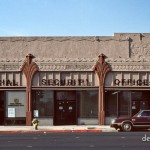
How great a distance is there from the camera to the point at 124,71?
38.9 metres

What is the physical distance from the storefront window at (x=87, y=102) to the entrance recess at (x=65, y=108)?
0.57m

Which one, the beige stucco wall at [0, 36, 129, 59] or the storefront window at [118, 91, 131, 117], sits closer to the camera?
the storefront window at [118, 91, 131, 117]

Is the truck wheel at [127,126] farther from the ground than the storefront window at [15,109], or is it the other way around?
the storefront window at [15,109]

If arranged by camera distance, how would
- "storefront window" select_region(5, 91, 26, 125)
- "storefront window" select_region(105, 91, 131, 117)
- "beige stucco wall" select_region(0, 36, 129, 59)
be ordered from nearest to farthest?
1. "storefront window" select_region(5, 91, 26, 125)
2. "storefront window" select_region(105, 91, 131, 117)
3. "beige stucco wall" select_region(0, 36, 129, 59)

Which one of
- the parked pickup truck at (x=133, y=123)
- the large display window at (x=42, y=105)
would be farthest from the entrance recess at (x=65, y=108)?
the parked pickup truck at (x=133, y=123)

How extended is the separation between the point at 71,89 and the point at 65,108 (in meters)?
1.94

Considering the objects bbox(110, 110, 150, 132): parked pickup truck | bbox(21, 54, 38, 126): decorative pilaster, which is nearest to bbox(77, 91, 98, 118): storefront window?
bbox(21, 54, 38, 126): decorative pilaster

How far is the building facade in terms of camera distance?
38781 millimetres

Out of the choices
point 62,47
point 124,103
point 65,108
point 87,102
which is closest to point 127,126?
point 124,103

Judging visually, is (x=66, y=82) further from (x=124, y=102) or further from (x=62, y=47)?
(x=62, y=47)

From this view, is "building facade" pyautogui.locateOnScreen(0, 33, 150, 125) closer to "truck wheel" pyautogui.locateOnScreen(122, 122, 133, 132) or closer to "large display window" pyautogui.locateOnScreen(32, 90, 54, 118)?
"large display window" pyautogui.locateOnScreen(32, 90, 54, 118)

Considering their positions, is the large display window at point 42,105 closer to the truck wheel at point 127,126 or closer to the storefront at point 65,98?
the storefront at point 65,98

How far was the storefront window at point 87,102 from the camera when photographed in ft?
129
